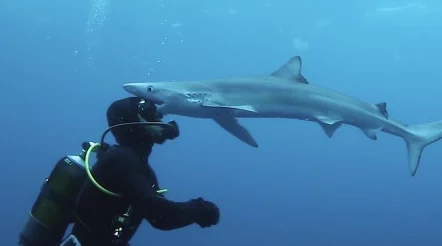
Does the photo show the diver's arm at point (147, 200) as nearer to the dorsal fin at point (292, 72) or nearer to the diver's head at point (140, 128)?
the diver's head at point (140, 128)

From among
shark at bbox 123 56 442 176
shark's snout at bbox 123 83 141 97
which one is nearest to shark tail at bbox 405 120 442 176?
shark at bbox 123 56 442 176

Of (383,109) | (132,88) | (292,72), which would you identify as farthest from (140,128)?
(383,109)

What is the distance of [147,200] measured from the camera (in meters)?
3.19

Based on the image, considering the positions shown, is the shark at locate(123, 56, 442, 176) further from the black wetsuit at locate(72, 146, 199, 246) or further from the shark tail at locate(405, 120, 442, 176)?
the black wetsuit at locate(72, 146, 199, 246)

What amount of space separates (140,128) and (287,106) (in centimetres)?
484

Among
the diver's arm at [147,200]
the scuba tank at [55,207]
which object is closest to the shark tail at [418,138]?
the diver's arm at [147,200]

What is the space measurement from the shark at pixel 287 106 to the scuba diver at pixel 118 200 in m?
3.56

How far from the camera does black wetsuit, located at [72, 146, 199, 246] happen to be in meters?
3.25

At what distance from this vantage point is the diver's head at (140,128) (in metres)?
3.59

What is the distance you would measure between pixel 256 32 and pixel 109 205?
49987 mm

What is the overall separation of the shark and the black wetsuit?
12.2ft

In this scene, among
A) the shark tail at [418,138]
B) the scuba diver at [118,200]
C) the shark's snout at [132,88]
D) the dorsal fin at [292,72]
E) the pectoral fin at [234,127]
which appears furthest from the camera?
the shark tail at [418,138]

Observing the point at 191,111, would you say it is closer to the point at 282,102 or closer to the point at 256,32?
the point at 282,102

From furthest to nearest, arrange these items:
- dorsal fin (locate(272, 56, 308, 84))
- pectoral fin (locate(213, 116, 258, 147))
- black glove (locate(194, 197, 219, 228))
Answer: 1. dorsal fin (locate(272, 56, 308, 84))
2. pectoral fin (locate(213, 116, 258, 147))
3. black glove (locate(194, 197, 219, 228))
